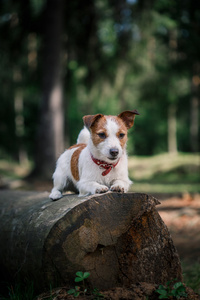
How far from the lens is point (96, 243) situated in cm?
269

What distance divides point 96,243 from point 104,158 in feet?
2.79

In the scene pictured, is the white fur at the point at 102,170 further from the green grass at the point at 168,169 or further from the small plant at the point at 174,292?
the green grass at the point at 168,169

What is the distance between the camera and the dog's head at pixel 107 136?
3005 millimetres

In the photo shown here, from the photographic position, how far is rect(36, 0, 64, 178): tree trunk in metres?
11.4

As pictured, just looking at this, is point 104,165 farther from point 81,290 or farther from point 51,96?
point 51,96

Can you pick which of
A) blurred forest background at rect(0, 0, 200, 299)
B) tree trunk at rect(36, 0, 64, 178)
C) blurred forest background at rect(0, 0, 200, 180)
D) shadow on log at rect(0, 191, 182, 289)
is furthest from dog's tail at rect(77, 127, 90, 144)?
tree trunk at rect(36, 0, 64, 178)

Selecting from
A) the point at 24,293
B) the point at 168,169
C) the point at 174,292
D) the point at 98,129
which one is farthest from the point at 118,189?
the point at 168,169

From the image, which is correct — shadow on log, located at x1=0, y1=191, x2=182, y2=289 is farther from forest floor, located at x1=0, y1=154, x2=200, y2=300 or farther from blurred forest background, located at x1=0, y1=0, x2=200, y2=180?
blurred forest background, located at x1=0, y1=0, x2=200, y2=180

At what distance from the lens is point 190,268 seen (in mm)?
4121

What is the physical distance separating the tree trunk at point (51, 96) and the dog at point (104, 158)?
26.1 ft

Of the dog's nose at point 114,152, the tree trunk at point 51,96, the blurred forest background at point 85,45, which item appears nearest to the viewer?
the dog's nose at point 114,152

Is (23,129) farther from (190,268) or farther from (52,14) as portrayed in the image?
(190,268)

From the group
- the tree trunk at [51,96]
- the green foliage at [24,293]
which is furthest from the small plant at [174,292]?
the tree trunk at [51,96]

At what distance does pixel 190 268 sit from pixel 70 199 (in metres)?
2.13
